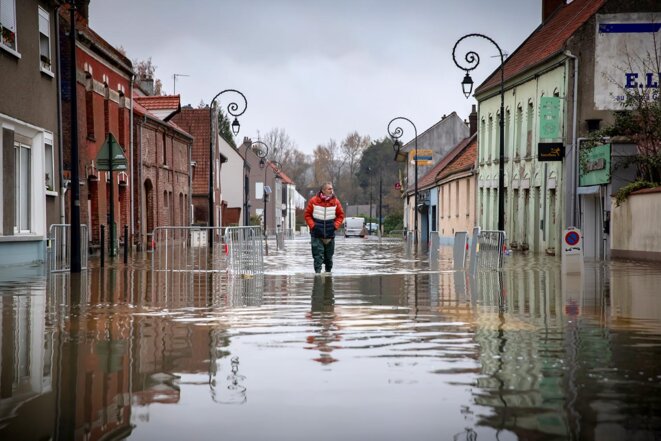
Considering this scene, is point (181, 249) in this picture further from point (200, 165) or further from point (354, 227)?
point (354, 227)

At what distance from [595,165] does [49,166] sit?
1828cm

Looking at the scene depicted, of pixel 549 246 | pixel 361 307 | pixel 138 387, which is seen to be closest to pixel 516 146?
pixel 549 246

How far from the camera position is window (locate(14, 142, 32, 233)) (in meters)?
24.0

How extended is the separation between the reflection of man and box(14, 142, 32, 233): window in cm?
987

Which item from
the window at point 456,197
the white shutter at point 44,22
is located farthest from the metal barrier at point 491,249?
the window at point 456,197

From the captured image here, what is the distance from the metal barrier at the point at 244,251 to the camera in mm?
21312

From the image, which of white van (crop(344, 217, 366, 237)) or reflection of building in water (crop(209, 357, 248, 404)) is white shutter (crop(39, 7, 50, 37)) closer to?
reflection of building in water (crop(209, 357, 248, 404))

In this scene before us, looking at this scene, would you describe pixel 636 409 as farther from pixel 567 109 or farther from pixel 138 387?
pixel 567 109

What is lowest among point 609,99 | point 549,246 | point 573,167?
point 549,246

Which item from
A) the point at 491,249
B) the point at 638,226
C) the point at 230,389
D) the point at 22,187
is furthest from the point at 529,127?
the point at 230,389

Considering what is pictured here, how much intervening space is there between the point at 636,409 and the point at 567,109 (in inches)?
1298

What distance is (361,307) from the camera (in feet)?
41.0

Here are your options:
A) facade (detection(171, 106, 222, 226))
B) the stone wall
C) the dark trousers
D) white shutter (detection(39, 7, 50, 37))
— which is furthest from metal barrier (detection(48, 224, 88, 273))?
facade (detection(171, 106, 222, 226))

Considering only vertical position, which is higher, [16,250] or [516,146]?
[516,146]
